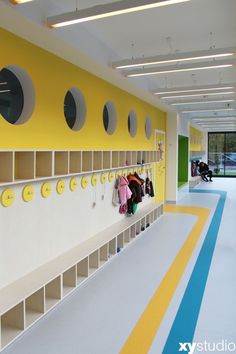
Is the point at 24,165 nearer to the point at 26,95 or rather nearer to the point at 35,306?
the point at 26,95

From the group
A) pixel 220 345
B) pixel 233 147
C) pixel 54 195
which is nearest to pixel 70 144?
pixel 54 195

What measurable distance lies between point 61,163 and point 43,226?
0.88m

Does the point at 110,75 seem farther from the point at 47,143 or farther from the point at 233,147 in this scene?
the point at 233,147

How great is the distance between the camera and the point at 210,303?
3652 mm

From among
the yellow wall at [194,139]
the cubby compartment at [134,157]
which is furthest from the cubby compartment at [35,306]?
the yellow wall at [194,139]

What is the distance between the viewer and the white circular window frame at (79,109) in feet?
16.6

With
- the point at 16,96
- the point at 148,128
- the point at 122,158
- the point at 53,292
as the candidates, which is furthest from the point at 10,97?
the point at 148,128

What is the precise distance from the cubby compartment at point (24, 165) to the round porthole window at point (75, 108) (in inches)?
62.4

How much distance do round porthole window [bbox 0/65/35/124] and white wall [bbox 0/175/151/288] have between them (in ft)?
2.97

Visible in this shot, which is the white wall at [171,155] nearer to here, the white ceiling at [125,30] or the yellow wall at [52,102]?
the yellow wall at [52,102]

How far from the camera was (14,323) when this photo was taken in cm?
309

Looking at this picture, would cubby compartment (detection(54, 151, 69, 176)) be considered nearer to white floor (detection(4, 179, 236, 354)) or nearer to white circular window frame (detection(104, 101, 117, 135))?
white floor (detection(4, 179, 236, 354))

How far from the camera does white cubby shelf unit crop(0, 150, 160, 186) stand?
129 inches

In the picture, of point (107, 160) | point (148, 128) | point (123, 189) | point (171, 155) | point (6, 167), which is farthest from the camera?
point (171, 155)
